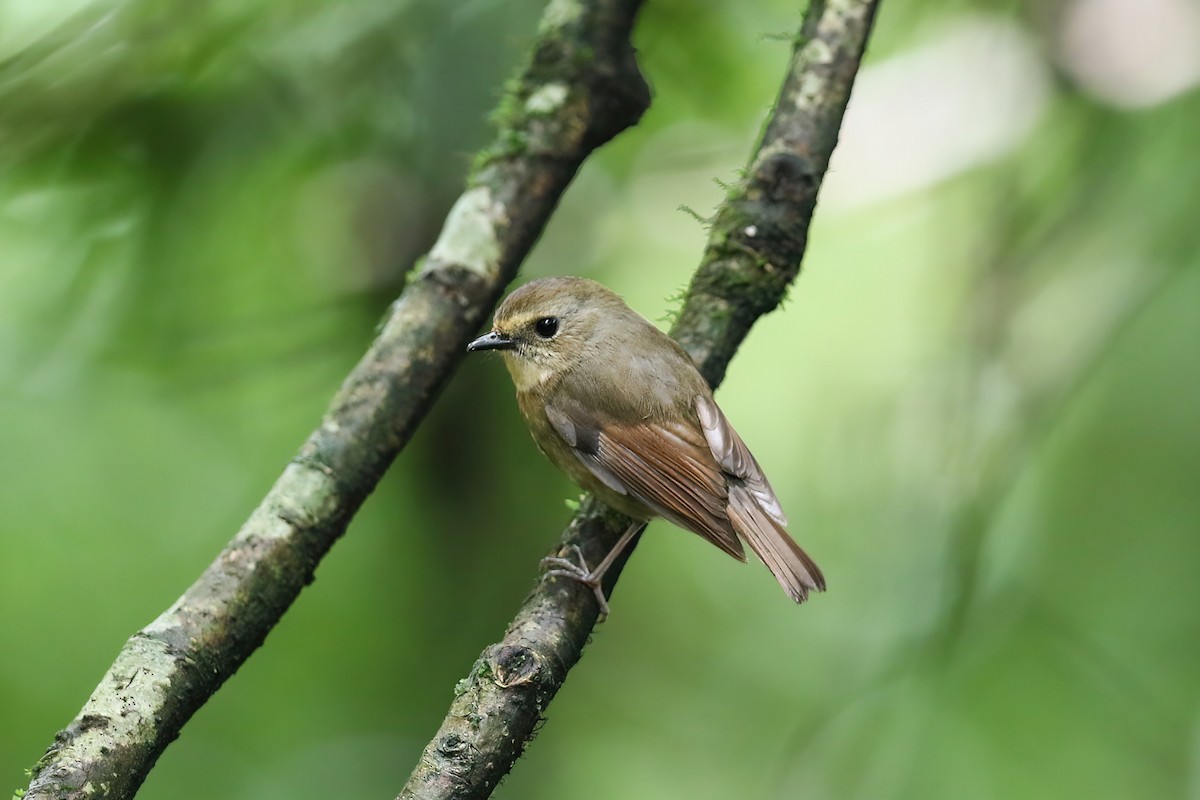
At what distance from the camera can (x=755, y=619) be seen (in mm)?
4961

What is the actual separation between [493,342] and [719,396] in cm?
224

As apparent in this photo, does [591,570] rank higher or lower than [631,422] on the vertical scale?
lower

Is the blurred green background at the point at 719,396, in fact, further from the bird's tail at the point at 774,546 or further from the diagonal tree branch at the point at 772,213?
the diagonal tree branch at the point at 772,213

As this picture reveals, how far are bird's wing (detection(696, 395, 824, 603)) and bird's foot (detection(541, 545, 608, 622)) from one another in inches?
18.3

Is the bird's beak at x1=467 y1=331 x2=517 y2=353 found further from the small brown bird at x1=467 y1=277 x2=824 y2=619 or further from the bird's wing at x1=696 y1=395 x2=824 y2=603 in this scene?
the bird's wing at x1=696 y1=395 x2=824 y2=603

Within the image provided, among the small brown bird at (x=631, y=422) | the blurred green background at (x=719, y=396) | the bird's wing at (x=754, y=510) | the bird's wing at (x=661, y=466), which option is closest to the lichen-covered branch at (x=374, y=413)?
the small brown bird at (x=631, y=422)

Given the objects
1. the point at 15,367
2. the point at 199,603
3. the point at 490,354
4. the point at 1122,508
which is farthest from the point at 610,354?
the point at 15,367

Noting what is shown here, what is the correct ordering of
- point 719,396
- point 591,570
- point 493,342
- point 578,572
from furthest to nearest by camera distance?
point 719,396
point 493,342
point 591,570
point 578,572

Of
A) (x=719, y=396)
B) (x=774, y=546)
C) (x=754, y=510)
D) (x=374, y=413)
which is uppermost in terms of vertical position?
(x=719, y=396)

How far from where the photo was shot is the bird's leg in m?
2.40

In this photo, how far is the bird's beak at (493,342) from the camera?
10.2ft

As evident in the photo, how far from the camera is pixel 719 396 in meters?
5.24

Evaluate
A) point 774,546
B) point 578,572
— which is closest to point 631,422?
point 774,546

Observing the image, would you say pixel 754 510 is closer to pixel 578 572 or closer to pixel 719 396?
pixel 578 572
